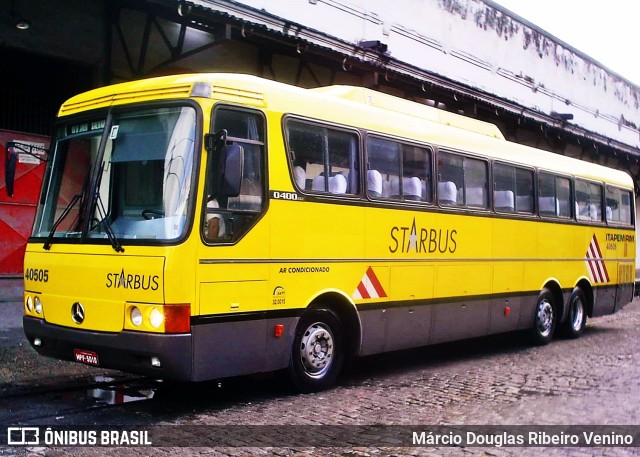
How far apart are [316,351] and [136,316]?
7.18 feet

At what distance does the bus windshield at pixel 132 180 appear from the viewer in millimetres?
6730

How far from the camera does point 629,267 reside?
15.5 metres

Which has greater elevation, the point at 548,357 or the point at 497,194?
the point at 497,194

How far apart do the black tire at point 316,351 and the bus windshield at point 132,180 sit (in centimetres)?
198

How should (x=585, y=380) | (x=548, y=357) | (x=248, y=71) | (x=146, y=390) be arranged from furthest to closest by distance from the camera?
(x=248, y=71) < (x=548, y=357) < (x=585, y=380) < (x=146, y=390)

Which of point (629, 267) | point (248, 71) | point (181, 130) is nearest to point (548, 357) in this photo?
point (629, 267)

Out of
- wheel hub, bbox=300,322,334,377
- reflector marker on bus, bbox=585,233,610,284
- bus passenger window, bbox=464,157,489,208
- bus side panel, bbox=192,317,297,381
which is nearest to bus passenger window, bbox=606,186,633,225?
reflector marker on bus, bbox=585,233,610,284

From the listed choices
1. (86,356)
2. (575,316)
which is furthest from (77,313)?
(575,316)

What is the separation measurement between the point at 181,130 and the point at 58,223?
1.61 metres

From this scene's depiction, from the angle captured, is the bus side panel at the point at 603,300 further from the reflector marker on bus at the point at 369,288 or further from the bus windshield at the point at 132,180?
the bus windshield at the point at 132,180

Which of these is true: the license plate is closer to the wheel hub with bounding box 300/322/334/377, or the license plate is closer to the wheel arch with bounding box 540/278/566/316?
the wheel hub with bounding box 300/322/334/377

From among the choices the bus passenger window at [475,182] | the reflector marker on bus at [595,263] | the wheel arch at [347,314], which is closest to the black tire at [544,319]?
the reflector marker on bus at [595,263]

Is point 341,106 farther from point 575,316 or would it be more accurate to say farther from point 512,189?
point 575,316

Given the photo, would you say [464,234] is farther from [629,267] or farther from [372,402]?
[629,267]
